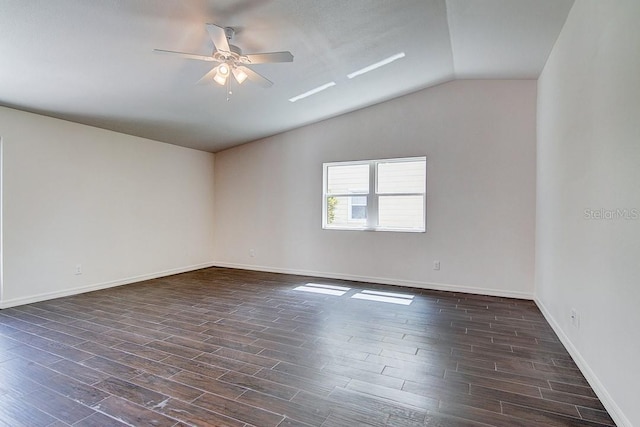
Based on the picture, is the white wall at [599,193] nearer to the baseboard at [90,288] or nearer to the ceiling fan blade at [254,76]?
the ceiling fan blade at [254,76]

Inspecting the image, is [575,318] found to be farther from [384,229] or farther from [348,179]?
[348,179]

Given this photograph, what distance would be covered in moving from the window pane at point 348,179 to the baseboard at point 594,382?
311cm

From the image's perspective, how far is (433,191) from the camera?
486 cm

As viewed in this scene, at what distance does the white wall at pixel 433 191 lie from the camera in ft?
14.5

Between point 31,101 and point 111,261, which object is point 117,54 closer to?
point 31,101

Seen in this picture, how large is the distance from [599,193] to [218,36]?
289cm

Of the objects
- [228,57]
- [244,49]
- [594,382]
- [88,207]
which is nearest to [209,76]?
[228,57]

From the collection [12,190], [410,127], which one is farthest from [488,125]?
[12,190]

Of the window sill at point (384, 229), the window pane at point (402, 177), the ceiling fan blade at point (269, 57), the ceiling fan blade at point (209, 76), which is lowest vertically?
the window sill at point (384, 229)

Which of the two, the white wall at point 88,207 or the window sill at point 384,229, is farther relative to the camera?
the window sill at point 384,229

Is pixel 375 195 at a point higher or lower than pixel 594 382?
higher

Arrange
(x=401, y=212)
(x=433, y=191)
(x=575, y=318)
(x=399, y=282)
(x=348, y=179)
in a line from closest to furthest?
(x=575, y=318) → (x=433, y=191) → (x=399, y=282) → (x=401, y=212) → (x=348, y=179)

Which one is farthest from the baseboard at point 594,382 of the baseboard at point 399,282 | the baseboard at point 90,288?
the baseboard at point 90,288

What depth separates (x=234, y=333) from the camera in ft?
10.3
